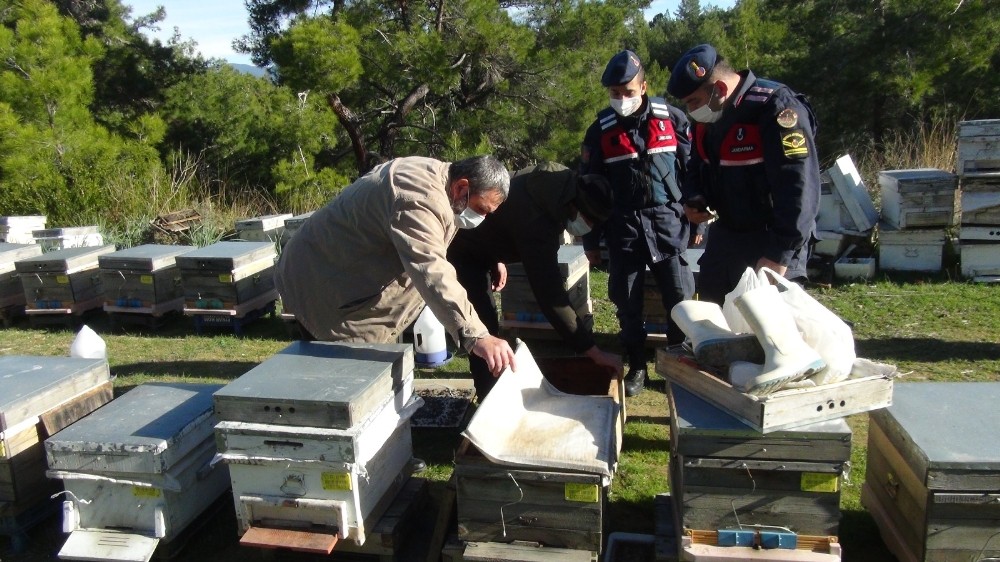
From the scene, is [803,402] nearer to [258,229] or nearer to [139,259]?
[139,259]

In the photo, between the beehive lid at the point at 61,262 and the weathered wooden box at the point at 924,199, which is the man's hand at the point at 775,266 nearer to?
the weathered wooden box at the point at 924,199

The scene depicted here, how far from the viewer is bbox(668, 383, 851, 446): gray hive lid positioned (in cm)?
260

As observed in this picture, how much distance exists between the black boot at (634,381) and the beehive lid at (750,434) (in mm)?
2225

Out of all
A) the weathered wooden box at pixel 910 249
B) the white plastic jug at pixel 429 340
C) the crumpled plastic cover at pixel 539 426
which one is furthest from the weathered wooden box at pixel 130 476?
the weathered wooden box at pixel 910 249

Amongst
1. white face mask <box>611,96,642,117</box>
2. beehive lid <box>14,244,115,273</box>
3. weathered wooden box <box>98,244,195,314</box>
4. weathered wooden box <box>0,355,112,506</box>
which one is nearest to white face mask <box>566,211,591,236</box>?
white face mask <box>611,96,642,117</box>

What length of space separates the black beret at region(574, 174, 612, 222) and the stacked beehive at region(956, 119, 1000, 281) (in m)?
5.49

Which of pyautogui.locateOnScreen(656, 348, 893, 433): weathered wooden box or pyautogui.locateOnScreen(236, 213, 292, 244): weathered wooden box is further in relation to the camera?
pyautogui.locateOnScreen(236, 213, 292, 244): weathered wooden box

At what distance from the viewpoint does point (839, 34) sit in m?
15.1

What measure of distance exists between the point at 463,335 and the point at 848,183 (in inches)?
258

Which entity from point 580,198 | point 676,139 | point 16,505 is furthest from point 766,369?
point 16,505

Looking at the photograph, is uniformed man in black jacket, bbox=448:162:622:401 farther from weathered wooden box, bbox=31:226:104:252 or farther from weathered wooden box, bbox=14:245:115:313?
weathered wooden box, bbox=31:226:104:252

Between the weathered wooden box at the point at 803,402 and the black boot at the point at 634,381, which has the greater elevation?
the weathered wooden box at the point at 803,402

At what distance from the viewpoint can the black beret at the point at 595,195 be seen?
3768mm

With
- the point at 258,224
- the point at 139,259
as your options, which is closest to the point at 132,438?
the point at 139,259
